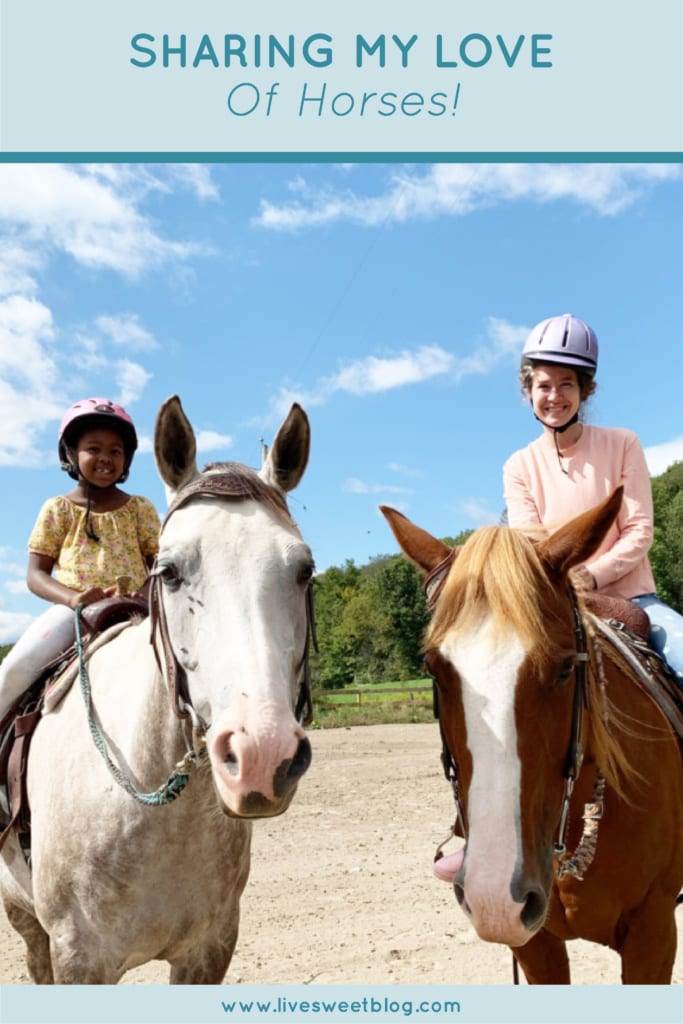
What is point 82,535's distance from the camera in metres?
4.29

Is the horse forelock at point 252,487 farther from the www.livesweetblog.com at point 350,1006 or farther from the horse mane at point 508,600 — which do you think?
the www.livesweetblog.com at point 350,1006

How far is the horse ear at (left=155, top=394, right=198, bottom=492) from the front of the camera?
116 inches

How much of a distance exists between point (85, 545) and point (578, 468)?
2546 millimetres

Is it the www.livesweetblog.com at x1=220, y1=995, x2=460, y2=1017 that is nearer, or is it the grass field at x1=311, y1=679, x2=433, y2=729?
the www.livesweetblog.com at x1=220, y1=995, x2=460, y2=1017

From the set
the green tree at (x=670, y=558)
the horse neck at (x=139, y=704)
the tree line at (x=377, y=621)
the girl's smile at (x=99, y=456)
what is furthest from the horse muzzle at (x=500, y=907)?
the tree line at (x=377, y=621)

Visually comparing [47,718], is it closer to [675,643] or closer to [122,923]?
[122,923]

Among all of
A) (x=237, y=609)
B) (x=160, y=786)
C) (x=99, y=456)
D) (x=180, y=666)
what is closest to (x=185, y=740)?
(x=160, y=786)

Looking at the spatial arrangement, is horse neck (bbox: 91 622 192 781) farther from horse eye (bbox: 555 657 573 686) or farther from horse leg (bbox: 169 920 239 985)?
horse eye (bbox: 555 657 573 686)

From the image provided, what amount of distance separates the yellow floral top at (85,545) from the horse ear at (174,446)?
1.35 meters

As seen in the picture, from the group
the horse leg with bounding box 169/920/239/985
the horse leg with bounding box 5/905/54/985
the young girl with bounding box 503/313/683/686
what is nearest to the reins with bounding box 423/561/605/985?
the young girl with bounding box 503/313/683/686

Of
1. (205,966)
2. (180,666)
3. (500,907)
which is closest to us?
(500,907)

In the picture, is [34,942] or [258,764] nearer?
[258,764]

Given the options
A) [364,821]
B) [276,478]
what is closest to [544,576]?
[276,478]

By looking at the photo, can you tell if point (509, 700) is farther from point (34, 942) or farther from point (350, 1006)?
point (34, 942)
